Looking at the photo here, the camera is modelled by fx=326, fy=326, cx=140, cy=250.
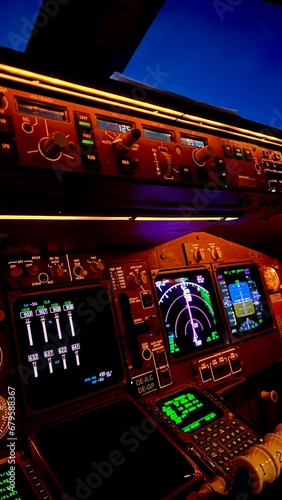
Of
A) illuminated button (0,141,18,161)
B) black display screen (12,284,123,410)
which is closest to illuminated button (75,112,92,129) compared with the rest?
illuminated button (0,141,18,161)

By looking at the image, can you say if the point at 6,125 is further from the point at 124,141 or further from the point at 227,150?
the point at 227,150

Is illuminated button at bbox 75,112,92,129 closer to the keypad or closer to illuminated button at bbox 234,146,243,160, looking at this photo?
illuminated button at bbox 234,146,243,160

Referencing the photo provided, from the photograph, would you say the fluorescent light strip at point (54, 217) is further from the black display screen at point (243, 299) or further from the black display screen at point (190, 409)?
the black display screen at point (243, 299)

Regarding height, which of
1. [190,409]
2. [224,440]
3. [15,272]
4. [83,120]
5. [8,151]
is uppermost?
[83,120]

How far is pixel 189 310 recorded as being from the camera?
2033mm

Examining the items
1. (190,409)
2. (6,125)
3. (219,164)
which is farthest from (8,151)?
(190,409)

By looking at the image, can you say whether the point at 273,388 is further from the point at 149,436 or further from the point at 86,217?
the point at 86,217

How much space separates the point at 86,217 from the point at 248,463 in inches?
38.6

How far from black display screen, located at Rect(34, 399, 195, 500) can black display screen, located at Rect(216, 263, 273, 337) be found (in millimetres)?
1102

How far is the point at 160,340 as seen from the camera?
71.1 inches

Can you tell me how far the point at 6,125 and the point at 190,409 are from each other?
1.42m

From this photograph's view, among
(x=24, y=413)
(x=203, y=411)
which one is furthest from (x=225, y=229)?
(x=24, y=413)

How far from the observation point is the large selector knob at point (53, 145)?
2.71 feet

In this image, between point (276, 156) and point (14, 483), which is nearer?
point (14, 483)
